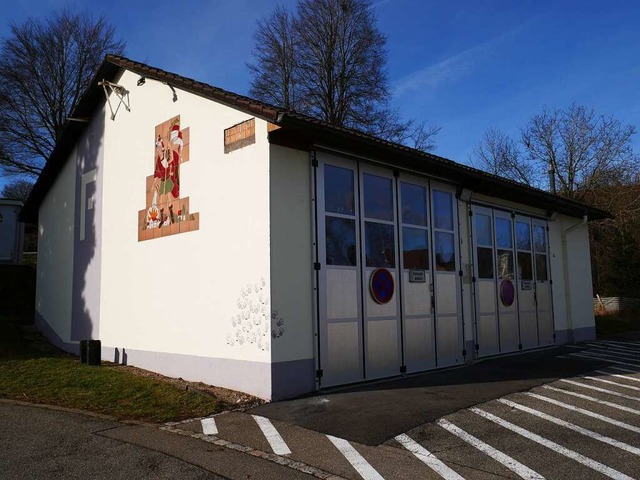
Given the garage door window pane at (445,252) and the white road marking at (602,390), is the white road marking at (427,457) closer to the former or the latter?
the white road marking at (602,390)

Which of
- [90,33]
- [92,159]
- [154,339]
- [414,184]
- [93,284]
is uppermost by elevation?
[90,33]

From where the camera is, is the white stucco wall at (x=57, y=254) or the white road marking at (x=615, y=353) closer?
the white road marking at (x=615, y=353)

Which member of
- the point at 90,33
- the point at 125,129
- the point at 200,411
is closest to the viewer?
the point at 200,411

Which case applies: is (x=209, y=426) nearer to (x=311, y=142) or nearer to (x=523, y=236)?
(x=311, y=142)

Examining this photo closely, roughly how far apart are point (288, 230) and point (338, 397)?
2414mm

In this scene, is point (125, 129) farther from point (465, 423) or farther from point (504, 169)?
point (504, 169)

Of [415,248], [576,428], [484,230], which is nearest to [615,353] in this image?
[484,230]

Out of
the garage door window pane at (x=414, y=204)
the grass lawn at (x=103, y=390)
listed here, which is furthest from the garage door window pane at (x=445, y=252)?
the grass lawn at (x=103, y=390)

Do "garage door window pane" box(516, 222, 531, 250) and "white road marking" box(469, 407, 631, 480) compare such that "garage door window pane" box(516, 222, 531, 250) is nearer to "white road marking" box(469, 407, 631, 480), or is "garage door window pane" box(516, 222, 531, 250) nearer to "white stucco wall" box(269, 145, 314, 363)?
"white stucco wall" box(269, 145, 314, 363)

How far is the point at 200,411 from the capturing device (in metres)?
7.02

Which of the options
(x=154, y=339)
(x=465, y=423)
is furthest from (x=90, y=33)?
(x=465, y=423)

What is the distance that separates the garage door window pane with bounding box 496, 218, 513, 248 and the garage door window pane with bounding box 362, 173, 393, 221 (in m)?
4.12

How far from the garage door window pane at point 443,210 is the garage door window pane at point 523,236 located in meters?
3.14

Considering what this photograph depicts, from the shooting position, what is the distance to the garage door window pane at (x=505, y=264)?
40.5ft
